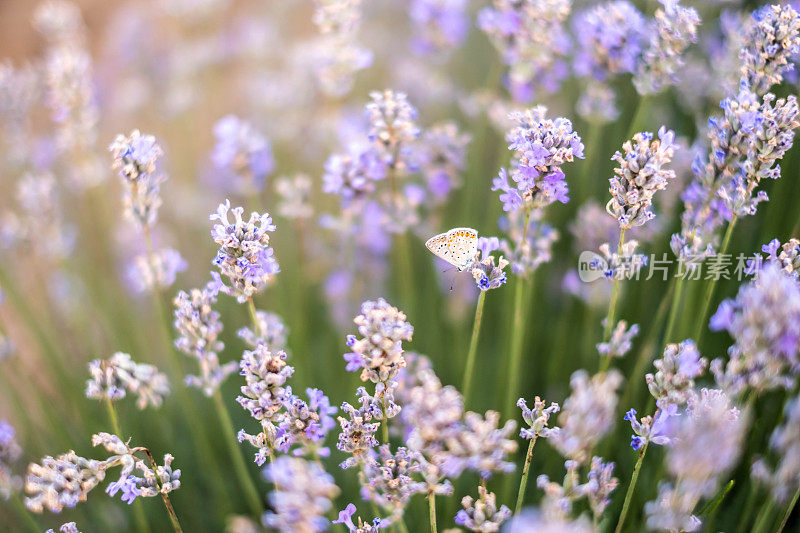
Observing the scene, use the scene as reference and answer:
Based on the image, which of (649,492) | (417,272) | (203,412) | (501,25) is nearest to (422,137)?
(501,25)

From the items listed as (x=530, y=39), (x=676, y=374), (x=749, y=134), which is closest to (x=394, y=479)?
(x=676, y=374)

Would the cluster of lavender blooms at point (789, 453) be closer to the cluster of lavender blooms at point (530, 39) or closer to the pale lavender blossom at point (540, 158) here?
the pale lavender blossom at point (540, 158)

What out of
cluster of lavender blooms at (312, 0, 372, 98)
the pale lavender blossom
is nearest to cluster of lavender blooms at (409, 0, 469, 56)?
cluster of lavender blooms at (312, 0, 372, 98)

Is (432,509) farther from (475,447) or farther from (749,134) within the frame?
(749,134)

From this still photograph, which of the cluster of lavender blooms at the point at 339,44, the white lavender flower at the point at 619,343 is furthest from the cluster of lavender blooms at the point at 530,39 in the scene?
the white lavender flower at the point at 619,343

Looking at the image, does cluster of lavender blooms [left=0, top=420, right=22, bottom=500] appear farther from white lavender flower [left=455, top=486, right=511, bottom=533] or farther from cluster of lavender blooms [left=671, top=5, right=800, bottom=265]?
cluster of lavender blooms [left=671, top=5, right=800, bottom=265]

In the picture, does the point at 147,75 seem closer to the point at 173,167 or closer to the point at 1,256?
the point at 173,167
